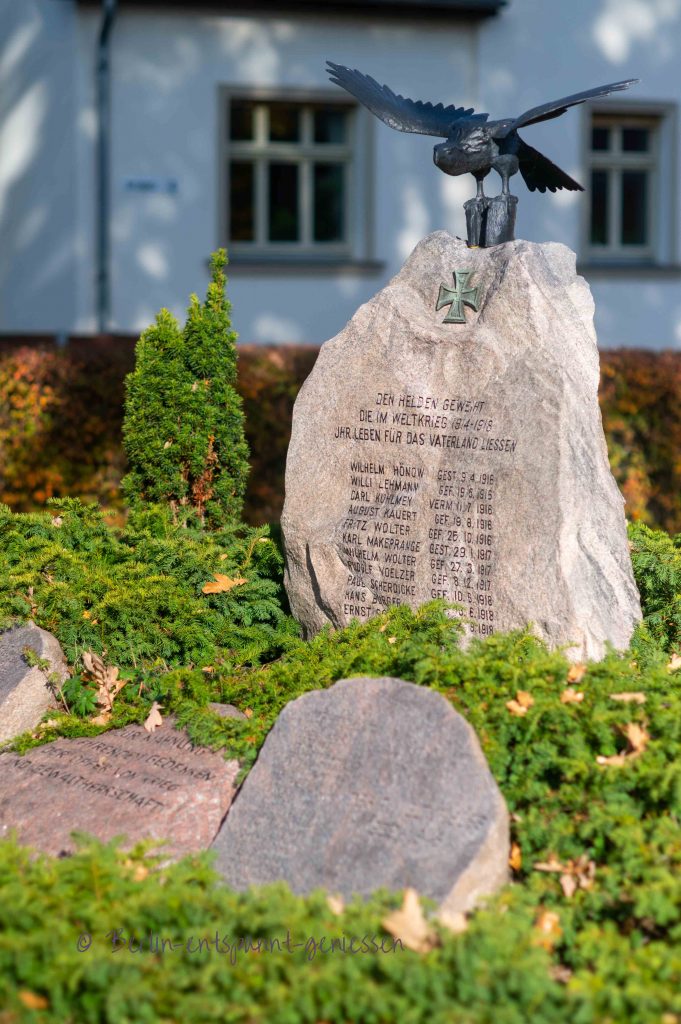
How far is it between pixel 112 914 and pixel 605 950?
1165 mm

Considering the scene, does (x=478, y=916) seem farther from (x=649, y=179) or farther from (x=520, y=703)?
(x=649, y=179)

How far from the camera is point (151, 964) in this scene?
273cm

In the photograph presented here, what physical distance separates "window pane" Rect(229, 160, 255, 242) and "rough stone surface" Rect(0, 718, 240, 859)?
801 cm

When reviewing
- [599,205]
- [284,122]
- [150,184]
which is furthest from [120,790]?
[599,205]

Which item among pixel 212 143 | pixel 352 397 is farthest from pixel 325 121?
pixel 352 397

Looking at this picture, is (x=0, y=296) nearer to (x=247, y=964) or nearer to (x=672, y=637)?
(x=672, y=637)

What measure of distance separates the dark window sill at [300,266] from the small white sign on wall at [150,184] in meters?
0.84

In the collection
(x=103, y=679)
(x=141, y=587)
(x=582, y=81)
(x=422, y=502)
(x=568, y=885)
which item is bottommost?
(x=568, y=885)

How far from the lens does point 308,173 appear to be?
39.0 feet

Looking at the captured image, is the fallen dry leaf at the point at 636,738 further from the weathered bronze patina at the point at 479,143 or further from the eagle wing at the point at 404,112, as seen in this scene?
the eagle wing at the point at 404,112

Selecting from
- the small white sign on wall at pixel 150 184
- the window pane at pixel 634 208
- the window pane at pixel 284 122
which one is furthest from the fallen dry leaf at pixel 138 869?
the window pane at pixel 634 208

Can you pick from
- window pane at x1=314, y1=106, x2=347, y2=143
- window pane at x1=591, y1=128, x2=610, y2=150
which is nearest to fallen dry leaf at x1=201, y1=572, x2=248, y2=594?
window pane at x1=314, y1=106, x2=347, y2=143

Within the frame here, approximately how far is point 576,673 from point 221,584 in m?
1.89

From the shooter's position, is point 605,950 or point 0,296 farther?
point 0,296
